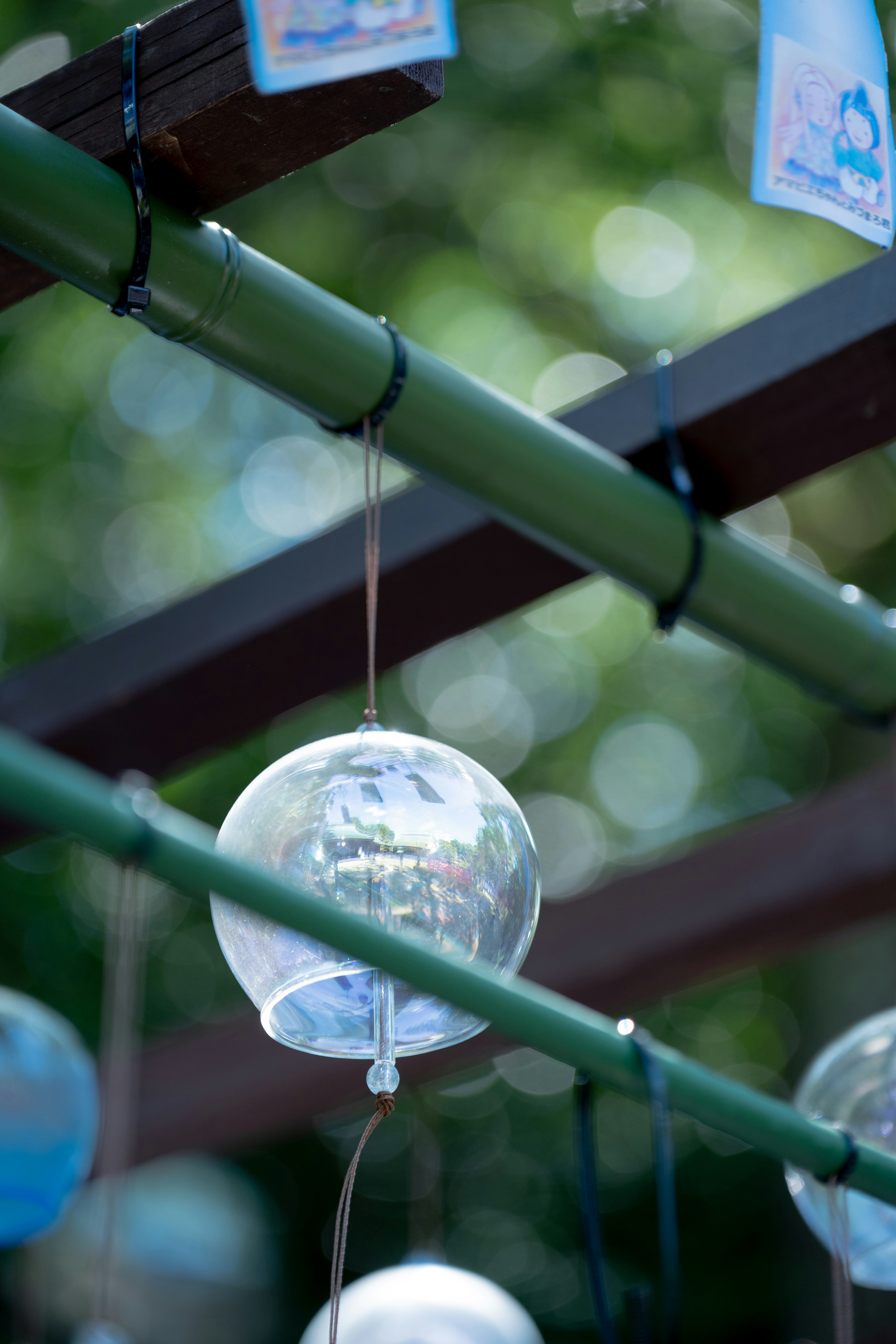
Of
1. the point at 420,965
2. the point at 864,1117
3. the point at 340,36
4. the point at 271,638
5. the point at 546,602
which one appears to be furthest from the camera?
the point at 546,602

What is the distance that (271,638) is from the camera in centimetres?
211

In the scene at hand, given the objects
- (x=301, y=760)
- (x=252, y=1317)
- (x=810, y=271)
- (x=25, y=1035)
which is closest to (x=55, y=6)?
(x=810, y=271)

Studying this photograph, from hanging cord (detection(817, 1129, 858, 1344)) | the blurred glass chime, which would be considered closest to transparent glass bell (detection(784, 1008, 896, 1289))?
hanging cord (detection(817, 1129, 858, 1344))

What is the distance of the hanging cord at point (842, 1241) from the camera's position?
149cm

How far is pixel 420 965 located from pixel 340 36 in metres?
0.64

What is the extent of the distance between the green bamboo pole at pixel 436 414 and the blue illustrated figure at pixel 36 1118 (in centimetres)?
86

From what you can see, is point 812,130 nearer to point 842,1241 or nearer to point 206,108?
point 206,108

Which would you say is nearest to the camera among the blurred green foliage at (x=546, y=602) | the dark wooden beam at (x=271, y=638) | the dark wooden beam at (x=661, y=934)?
the dark wooden beam at (x=271, y=638)

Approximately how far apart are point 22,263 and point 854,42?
0.79 m

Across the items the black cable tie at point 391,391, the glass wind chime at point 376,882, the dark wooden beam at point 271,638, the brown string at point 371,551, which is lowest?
the dark wooden beam at point 271,638

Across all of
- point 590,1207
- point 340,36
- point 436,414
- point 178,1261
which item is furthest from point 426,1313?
point 178,1261

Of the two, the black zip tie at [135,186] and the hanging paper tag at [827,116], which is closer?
the hanging paper tag at [827,116]

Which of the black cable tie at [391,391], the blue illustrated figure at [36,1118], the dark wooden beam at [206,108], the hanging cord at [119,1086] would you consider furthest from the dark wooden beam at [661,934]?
the dark wooden beam at [206,108]

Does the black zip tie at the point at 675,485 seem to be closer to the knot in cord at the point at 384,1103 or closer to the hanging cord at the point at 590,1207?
the hanging cord at the point at 590,1207
